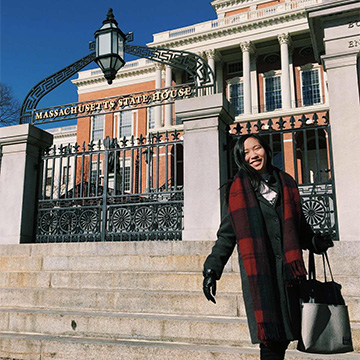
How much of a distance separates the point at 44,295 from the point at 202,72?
179 inches

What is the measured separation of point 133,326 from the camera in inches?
164

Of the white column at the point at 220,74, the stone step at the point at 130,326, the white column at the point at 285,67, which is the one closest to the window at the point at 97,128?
the white column at the point at 220,74

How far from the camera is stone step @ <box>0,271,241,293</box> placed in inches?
186

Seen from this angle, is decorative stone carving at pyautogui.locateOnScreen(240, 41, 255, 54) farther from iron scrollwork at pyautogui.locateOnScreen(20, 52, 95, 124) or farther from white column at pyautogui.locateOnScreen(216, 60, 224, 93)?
iron scrollwork at pyautogui.locateOnScreen(20, 52, 95, 124)

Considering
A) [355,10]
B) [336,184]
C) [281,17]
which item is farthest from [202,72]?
[281,17]

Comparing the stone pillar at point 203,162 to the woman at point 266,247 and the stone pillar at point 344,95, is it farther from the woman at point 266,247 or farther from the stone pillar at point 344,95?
the woman at point 266,247

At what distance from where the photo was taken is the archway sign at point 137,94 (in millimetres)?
7191

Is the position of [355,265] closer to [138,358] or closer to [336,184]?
[336,184]

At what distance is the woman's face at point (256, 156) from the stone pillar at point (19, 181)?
5.76m

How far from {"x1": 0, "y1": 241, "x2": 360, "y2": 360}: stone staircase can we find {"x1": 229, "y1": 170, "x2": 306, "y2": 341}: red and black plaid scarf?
4.92 ft

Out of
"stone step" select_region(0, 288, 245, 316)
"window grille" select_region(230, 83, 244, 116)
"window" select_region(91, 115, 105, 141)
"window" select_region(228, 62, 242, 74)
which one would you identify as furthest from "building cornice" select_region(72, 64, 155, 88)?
"stone step" select_region(0, 288, 245, 316)

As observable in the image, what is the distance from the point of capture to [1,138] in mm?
7656

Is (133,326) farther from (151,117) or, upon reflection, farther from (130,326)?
(151,117)

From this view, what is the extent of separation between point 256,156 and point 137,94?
18.7 ft
